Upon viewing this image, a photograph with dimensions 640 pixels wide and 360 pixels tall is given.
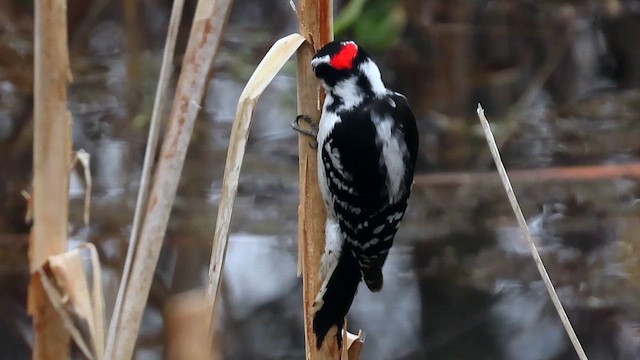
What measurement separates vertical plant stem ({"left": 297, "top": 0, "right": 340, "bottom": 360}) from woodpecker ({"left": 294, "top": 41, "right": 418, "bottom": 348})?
0.12 metres

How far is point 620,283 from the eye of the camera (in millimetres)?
2723

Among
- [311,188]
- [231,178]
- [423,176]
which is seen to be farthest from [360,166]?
[423,176]

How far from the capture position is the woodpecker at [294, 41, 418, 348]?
4.73ft

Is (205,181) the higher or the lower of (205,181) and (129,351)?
the lower

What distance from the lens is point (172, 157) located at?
47.4 inches

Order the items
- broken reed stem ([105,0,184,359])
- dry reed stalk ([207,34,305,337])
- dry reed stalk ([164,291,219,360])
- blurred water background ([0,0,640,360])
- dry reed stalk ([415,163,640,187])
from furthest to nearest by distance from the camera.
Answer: dry reed stalk ([415,163,640,187])
blurred water background ([0,0,640,360])
broken reed stem ([105,0,184,359])
dry reed stalk ([207,34,305,337])
dry reed stalk ([164,291,219,360])

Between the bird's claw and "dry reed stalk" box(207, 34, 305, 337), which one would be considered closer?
"dry reed stalk" box(207, 34, 305, 337)

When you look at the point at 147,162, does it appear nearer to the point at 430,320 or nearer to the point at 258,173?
the point at 430,320

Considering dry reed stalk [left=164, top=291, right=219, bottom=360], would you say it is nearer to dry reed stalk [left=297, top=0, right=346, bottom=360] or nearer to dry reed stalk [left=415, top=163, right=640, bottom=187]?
dry reed stalk [left=297, top=0, right=346, bottom=360]

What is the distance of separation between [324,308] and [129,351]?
242 millimetres

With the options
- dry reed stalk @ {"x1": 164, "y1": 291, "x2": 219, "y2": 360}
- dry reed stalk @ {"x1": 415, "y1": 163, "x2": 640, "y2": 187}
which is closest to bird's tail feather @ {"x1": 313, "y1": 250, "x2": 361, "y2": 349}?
dry reed stalk @ {"x1": 164, "y1": 291, "x2": 219, "y2": 360}

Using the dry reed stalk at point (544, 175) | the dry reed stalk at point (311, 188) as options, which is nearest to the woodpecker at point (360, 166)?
the dry reed stalk at point (311, 188)

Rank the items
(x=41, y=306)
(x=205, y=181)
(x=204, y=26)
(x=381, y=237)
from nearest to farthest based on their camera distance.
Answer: (x=204, y=26), (x=41, y=306), (x=381, y=237), (x=205, y=181)

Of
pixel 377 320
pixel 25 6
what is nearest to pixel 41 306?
pixel 377 320
